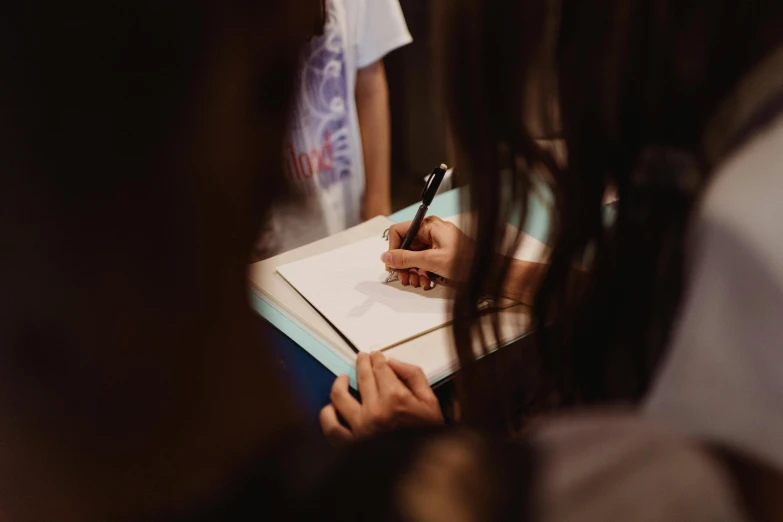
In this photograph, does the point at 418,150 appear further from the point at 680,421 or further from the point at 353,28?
the point at 680,421

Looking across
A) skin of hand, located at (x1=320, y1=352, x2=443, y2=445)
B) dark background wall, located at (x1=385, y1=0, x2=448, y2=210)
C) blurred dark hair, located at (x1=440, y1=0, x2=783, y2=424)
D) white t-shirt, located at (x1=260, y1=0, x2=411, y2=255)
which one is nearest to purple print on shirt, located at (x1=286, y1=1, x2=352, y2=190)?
white t-shirt, located at (x1=260, y1=0, x2=411, y2=255)

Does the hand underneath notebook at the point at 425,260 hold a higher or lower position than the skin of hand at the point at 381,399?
higher

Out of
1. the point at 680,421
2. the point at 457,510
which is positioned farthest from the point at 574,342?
the point at 457,510

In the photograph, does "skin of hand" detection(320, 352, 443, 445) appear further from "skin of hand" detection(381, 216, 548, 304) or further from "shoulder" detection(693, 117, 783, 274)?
"shoulder" detection(693, 117, 783, 274)

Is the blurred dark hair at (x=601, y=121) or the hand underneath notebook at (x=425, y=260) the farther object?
the hand underneath notebook at (x=425, y=260)

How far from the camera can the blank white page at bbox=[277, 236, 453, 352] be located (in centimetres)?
69

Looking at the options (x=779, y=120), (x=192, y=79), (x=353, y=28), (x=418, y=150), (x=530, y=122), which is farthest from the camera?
(x=418, y=150)

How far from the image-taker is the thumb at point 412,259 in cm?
75

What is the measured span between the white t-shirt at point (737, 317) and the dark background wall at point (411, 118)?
1.65 m

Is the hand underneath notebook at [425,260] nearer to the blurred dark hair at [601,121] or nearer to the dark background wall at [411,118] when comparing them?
the blurred dark hair at [601,121]

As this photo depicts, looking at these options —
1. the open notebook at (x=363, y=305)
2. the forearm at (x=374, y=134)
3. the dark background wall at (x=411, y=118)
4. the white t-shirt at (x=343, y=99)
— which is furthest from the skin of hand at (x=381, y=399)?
the dark background wall at (x=411, y=118)

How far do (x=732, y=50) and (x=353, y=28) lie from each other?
922 mm

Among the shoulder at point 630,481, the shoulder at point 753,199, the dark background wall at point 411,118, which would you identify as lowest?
the dark background wall at point 411,118

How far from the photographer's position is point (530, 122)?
1.34 ft
